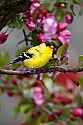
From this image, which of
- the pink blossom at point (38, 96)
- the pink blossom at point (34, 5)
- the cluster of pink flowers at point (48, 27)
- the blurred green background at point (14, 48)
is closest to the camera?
the pink blossom at point (38, 96)

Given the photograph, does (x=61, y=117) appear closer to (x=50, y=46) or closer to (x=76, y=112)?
(x=76, y=112)

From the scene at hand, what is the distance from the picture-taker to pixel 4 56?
3.10ft

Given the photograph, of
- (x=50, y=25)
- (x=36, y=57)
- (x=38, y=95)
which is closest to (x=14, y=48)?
(x=36, y=57)

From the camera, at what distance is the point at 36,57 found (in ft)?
4.76

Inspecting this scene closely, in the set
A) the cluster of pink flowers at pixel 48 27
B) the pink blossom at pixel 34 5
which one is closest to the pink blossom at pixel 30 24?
the cluster of pink flowers at pixel 48 27

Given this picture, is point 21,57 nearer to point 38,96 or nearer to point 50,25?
point 50,25

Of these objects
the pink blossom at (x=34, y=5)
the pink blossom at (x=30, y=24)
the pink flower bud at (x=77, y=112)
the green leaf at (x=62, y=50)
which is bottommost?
the pink flower bud at (x=77, y=112)

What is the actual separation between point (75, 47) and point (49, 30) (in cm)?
147

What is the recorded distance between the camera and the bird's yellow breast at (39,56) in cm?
132

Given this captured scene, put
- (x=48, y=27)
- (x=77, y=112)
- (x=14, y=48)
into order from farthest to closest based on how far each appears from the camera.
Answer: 1. (x=14, y=48)
2. (x=48, y=27)
3. (x=77, y=112)

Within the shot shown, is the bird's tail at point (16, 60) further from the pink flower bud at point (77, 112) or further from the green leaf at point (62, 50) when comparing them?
the pink flower bud at point (77, 112)

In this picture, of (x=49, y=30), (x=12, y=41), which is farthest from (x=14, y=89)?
(x=12, y=41)

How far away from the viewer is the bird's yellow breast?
1.32 metres

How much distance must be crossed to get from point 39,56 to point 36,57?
26 millimetres
